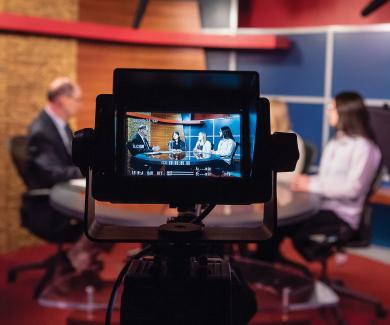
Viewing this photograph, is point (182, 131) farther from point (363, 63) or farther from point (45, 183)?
point (363, 63)

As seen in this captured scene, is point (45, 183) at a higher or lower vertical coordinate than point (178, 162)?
lower

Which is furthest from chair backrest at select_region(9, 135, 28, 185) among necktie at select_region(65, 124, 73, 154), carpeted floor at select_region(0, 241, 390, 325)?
carpeted floor at select_region(0, 241, 390, 325)

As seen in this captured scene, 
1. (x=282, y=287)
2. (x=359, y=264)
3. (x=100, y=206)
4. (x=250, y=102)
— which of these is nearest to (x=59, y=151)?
(x=100, y=206)

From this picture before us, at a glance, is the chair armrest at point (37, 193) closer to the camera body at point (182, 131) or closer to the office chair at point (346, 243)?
the office chair at point (346, 243)

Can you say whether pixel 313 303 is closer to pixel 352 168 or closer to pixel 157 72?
pixel 352 168

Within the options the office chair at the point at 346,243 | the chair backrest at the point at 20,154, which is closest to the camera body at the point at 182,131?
the office chair at the point at 346,243

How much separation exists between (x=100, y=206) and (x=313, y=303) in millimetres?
1105

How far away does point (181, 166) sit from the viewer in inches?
52.9

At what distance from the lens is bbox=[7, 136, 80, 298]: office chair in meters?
3.50

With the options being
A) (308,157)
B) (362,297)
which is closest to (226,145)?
(362,297)

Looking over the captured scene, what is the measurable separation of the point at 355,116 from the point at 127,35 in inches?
89.7

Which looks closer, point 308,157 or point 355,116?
point 355,116
